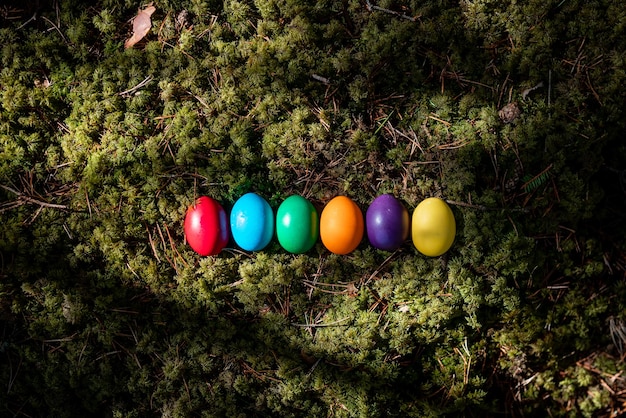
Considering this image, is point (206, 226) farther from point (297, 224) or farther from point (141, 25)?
point (141, 25)

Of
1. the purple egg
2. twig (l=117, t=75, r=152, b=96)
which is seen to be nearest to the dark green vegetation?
twig (l=117, t=75, r=152, b=96)

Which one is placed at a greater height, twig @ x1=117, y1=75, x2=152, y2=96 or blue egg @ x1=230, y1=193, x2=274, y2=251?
twig @ x1=117, y1=75, x2=152, y2=96

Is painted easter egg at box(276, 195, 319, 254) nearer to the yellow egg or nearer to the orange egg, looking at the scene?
the orange egg

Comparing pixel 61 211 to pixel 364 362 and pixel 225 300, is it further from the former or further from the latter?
pixel 364 362

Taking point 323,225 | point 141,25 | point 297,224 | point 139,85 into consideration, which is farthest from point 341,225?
point 141,25

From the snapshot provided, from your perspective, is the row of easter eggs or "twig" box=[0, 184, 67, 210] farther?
"twig" box=[0, 184, 67, 210]

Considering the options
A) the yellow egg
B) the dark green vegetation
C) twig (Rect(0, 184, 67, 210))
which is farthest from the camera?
twig (Rect(0, 184, 67, 210))
